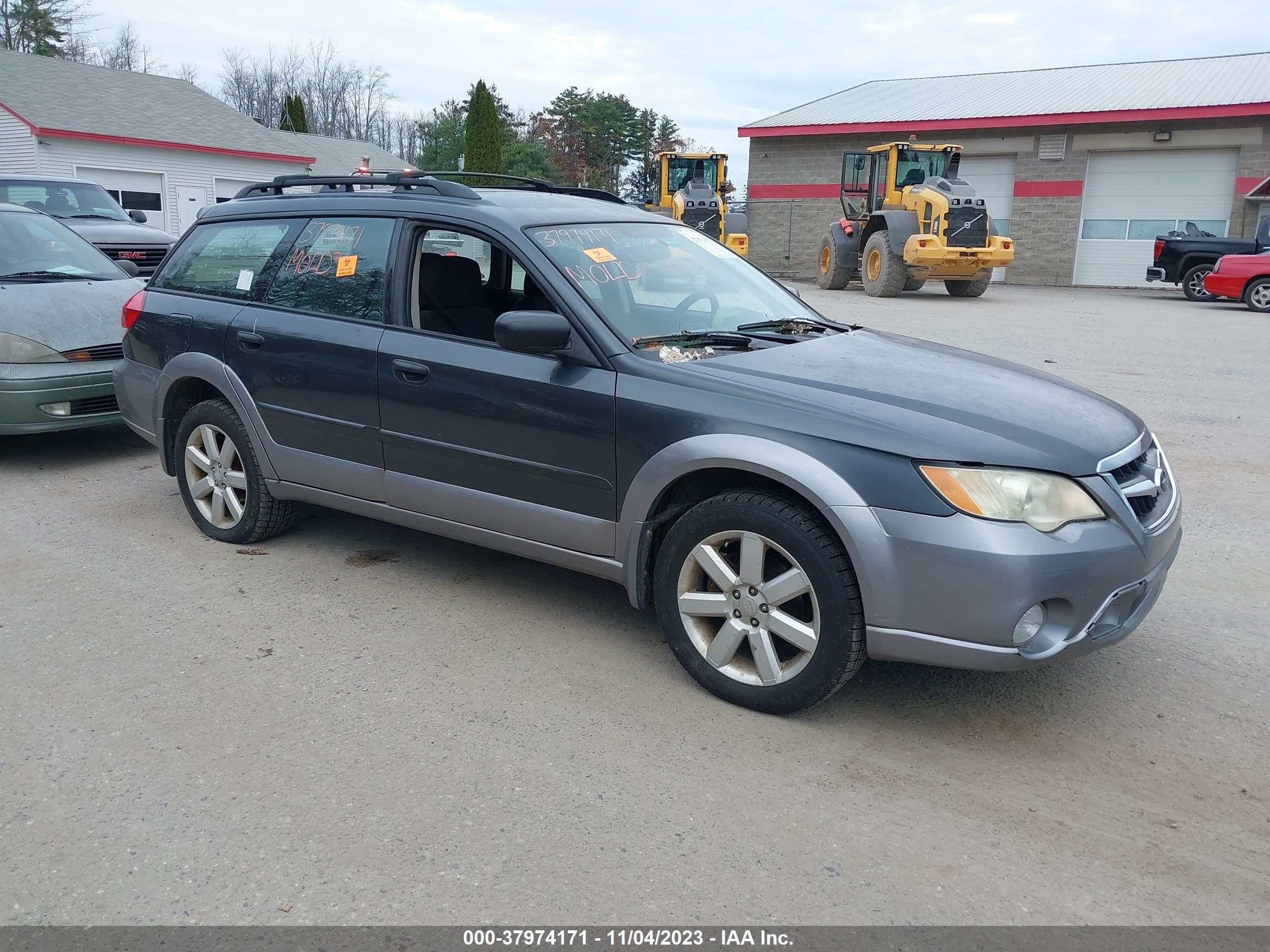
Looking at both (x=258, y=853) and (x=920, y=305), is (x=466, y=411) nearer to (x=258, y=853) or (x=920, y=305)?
(x=258, y=853)

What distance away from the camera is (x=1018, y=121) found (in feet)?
88.7

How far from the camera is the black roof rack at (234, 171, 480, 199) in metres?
4.49

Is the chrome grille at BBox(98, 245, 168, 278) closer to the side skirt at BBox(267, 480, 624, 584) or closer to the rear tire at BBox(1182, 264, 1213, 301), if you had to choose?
the side skirt at BBox(267, 480, 624, 584)

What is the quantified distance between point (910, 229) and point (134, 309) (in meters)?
17.1

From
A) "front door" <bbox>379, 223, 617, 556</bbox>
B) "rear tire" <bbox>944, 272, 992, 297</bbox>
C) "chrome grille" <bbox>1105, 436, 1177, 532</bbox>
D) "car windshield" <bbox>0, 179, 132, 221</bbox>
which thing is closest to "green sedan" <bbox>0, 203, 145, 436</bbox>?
"front door" <bbox>379, 223, 617, 556</bbox>

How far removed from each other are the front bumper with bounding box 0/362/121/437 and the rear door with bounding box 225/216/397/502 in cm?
228

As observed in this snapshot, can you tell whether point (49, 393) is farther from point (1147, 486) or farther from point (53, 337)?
point (1147, 486)

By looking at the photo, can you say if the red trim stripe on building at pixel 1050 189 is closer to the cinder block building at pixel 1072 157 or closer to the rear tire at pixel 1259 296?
the cinder block building at pixel 1072 157

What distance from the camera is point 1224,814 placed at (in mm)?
2930

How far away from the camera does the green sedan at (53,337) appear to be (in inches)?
254

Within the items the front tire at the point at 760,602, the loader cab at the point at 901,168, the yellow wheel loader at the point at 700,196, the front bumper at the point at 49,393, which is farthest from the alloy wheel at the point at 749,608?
the yellow wheel loader at the point at 700,196

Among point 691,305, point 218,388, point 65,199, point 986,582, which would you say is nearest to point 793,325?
point 691,305

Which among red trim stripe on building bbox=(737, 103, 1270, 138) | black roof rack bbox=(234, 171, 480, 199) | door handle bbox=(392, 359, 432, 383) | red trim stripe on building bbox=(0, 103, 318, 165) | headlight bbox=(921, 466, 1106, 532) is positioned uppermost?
red trim stripe on building bbox=(737, 103, 1270, 138)
